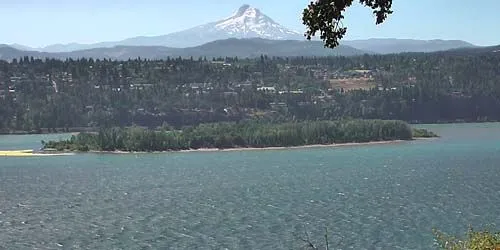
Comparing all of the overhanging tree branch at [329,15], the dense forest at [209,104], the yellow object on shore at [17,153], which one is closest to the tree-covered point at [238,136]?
the yellow object on shore at [17,153]

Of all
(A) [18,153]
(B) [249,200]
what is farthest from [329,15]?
(A) [18,153]

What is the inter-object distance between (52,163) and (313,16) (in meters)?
101

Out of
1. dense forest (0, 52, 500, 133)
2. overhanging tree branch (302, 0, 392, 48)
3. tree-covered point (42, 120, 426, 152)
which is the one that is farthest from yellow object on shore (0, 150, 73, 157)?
overhanging tree branch (302, 0, 392, 48)

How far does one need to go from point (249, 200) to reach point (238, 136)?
73.3m

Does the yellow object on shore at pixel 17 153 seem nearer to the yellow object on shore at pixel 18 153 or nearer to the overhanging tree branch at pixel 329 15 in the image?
the yellow object on shore at pixel 18 153

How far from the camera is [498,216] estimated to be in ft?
164

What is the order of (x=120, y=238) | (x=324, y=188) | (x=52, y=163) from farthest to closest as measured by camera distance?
1. (x=52, y=163)
2. (x=324, y=188)
3. (x=120, y=238)

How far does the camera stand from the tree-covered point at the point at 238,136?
431 feet

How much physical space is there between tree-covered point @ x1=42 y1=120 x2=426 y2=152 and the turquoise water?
19.2 metres

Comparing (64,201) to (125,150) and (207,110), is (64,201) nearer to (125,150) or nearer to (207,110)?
(125,150)

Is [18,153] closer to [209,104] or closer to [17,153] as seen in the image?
[17,153]

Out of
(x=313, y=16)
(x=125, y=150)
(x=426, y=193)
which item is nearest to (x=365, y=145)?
(x=125, y=150)

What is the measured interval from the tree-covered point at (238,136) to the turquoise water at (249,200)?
19167 mm

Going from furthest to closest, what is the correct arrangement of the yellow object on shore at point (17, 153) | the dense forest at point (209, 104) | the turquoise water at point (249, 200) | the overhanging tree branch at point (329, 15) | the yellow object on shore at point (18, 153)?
the dense forest at point (209, 104)
the yellow object on shore at point (17, 153)
the yellow object on shore at point (18, 153)
the turquoise water at point (249, 200)
the overhanging tree branch at point (329, 15)
